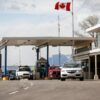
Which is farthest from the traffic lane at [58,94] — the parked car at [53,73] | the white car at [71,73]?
the parked car at [53,73]

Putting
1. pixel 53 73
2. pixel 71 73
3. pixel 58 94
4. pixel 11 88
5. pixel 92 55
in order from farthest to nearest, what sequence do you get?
pixel 53 73 → pixel 92 55 → pixel 71 73 → pixel 11 88 → pixel 58 94

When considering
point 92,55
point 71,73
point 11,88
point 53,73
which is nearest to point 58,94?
point 11,88

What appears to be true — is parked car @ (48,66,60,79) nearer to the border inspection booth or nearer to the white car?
the border inspection booth

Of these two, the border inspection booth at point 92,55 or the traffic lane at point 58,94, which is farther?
the border inspection booth at point 92,55

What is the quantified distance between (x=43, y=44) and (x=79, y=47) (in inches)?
325

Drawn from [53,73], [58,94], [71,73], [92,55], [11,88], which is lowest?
[58,94]

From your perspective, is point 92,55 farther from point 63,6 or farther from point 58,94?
point 58,94

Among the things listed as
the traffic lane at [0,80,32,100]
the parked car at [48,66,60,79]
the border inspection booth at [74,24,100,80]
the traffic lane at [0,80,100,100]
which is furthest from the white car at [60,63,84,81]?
the traffic lane at [0,80,100,100]

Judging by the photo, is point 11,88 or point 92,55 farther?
point 92,55

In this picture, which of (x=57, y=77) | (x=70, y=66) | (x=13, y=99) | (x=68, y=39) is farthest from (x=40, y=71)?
(x=13, y=99)

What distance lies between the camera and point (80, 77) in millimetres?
41500

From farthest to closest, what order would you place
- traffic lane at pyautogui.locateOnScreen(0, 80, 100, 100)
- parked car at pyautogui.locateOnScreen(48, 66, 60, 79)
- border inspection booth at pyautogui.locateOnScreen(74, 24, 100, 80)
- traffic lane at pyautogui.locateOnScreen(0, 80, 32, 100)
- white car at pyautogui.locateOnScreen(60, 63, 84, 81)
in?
parked car at pyautogui.locateOnScreen(48, 66, 60, 79) < border inspection booth at pyautogui.locateOnScreen(74, 24, 100, 80) < white car at pyautogui.locateOnScreen(60, 63, 84, 81) < traffic lane at pyautogui.locateOnScreen(0, 80, 32, 100) < traffic lane at pyautogui.locateOnScreen(0, 80, 100, 100)

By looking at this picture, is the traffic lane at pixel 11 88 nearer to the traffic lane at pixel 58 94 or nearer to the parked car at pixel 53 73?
the traffic lane at pixel 58 94

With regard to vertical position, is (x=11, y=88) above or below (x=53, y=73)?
below
